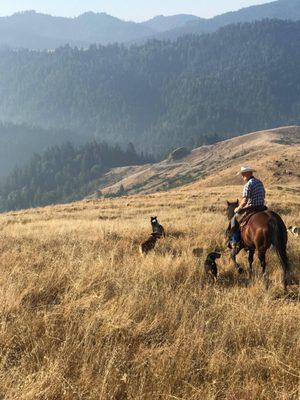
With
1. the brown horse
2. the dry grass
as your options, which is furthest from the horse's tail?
the dry grass

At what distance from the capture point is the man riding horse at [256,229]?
8262 millimetres

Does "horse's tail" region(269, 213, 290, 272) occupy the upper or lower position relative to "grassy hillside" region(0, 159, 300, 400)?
lower

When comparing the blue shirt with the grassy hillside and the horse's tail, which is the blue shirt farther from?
the grassy hillside

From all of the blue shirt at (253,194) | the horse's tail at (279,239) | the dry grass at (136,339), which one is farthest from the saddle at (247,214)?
the dry grass at (136,339)

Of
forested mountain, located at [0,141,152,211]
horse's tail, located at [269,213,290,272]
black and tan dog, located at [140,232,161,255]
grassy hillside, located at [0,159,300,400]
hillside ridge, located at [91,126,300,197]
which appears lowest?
forested mountain, located at [0,141,152,211]

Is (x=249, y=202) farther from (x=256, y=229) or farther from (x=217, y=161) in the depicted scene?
(x=217, y=161)

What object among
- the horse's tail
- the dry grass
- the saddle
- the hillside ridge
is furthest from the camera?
the hillside ridge

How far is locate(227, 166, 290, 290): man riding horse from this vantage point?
826 centimetres

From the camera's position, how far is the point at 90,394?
3.41 meters

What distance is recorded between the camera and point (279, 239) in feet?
27.1

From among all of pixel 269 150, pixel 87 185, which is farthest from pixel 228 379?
pixel 87 185

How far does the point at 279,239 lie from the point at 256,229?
0.58 meters

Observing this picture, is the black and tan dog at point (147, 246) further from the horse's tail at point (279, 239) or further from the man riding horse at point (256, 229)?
the horse's tail at point (279, 239)

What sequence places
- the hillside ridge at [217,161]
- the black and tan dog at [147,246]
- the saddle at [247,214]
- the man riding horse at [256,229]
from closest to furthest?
the man riding horse at [256,229]
the saddle at [247,214]
the black and tan dog at [147,246]
the hillside ridge at [217,161]
